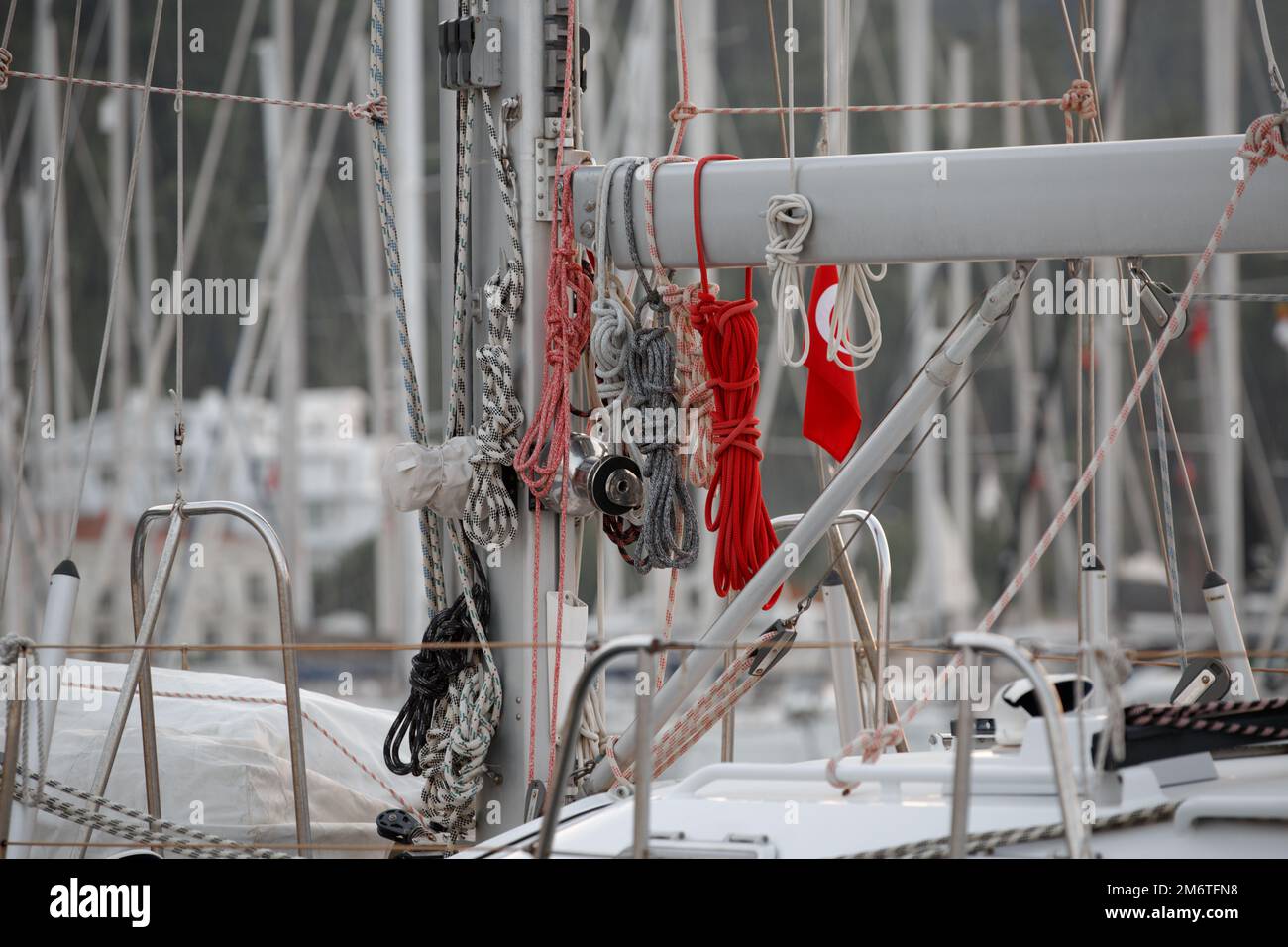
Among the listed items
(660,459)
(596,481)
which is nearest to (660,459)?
(660,459)

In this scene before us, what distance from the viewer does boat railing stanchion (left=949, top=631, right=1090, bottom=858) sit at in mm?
2240

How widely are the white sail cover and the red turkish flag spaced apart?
139 centimetres

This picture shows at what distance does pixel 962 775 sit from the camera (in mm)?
2275

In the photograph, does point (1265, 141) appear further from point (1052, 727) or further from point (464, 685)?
point (464, 685)

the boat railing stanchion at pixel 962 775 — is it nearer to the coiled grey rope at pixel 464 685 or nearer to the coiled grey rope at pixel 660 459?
the coiled grey rope at pixel 660 459

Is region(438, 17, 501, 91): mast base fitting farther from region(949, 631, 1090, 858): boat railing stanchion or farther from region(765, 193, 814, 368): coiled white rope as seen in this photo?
region(949, 631, 1090, 858): boat railing stanchion

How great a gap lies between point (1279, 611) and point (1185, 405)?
25.9 feet

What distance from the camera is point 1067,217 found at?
3.05 meters

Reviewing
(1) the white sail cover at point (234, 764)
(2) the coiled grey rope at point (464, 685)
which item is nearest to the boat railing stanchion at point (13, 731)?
(1) the white sail cover at point (234, 764)

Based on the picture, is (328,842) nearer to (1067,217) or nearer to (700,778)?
(700,778)

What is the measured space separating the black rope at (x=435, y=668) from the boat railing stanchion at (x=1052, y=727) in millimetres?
1444

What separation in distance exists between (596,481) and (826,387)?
54 centimetres
